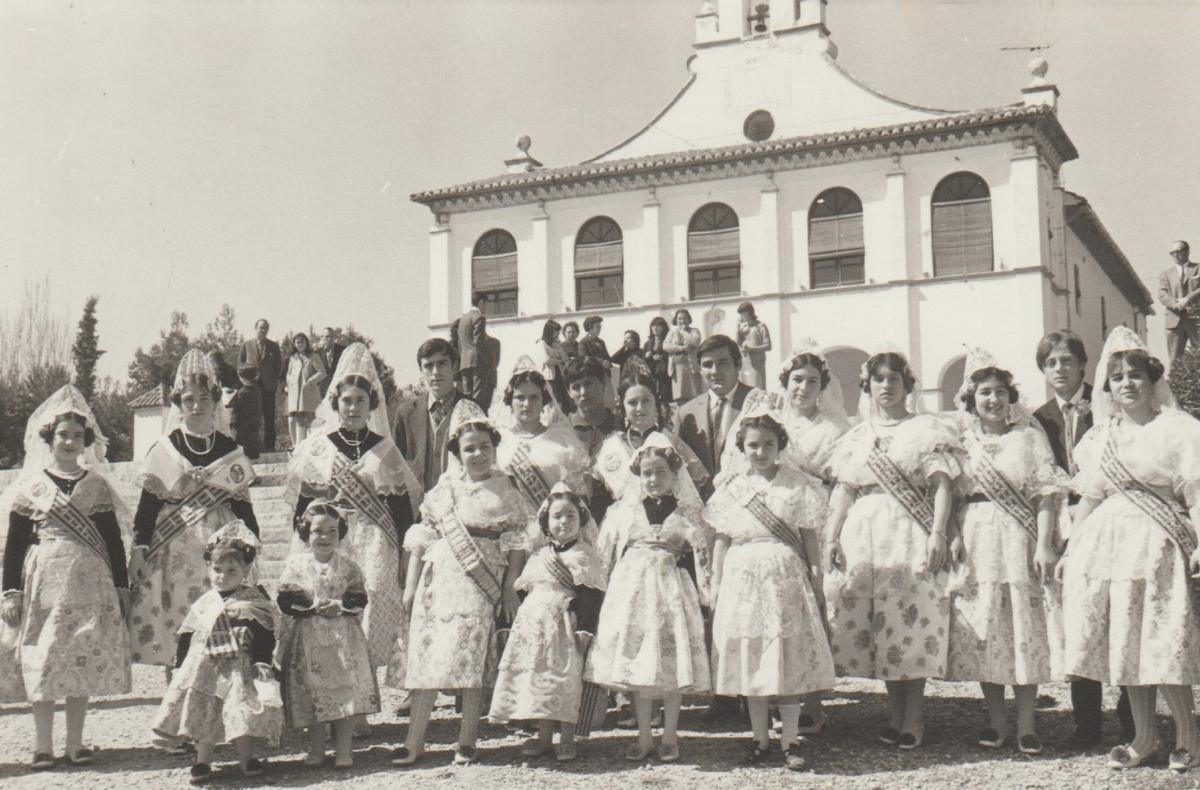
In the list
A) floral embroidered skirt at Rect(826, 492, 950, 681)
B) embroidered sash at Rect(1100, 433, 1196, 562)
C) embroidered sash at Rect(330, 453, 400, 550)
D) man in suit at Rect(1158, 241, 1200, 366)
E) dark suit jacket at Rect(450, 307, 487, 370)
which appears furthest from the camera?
man in suit at Rect(1158, 241, 1200, 366)

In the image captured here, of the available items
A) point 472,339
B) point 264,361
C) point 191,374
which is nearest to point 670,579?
point 191,374

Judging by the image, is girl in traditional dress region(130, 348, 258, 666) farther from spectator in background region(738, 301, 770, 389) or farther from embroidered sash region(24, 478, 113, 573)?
spectator in background region(738, 301, 770, 389)

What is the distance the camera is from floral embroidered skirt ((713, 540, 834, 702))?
590 cm

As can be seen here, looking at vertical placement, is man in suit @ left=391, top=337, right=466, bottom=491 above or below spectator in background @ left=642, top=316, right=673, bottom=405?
below

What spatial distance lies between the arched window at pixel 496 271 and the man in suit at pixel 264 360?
1544cm

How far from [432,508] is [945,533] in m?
2.65

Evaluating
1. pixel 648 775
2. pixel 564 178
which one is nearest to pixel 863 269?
pixel 564 178

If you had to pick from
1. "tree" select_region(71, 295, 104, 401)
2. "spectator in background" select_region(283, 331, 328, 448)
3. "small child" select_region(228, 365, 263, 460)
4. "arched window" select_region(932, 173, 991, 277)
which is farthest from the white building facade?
"tree" select_region(71, 295, 104, 401)

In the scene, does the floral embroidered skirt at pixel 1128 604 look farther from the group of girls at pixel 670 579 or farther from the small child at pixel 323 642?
the small child at pixel 323 642

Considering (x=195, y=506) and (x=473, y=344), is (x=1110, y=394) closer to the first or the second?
(x=195, y=506)

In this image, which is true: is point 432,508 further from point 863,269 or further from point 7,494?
point 863,269

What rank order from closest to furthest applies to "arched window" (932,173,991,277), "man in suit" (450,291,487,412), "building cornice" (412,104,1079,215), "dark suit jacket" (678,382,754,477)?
"dark suit jacket" (678,382,754,477) → "man in suit" (450,291,487,412) → "building cornice" (412,104,1079,215) → "arched window" (932,173,991,277)

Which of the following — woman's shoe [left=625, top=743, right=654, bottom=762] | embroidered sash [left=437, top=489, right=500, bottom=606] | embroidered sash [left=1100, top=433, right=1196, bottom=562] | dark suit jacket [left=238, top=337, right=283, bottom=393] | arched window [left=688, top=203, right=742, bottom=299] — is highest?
arched window [left=688, top=203, right=742, bottom=299]

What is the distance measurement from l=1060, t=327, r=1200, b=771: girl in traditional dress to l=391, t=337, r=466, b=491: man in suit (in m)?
3.70
